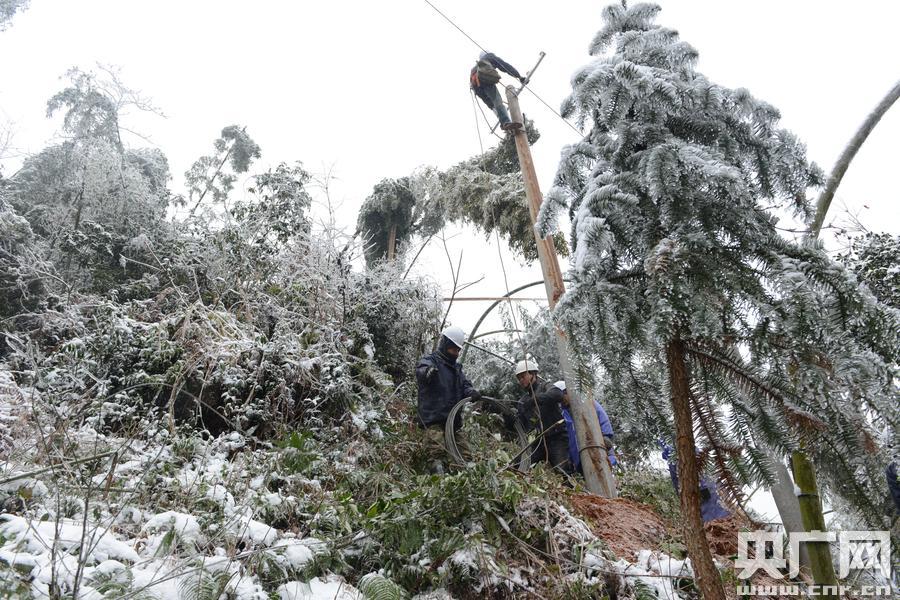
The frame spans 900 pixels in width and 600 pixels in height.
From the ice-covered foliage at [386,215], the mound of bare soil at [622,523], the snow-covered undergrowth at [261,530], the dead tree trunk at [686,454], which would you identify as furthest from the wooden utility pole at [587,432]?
the ice-covered foliage at [386,215]

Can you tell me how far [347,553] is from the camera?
341 centimetres

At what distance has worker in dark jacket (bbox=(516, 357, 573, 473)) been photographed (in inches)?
252

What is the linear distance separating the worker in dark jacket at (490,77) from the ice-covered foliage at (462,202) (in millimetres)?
756

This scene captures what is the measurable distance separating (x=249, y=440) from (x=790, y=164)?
16.8 ft

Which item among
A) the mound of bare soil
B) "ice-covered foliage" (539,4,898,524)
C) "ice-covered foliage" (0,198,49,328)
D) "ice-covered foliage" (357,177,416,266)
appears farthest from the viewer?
"ice-covered foliage" (357,177,416,266)

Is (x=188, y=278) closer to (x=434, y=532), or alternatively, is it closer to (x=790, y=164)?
(x=434, y=532)

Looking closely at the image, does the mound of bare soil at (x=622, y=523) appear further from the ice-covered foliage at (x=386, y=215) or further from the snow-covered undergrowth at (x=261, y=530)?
the ice-covered foliage at (x=386, y=215)

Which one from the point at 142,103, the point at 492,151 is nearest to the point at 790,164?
the point at 492,151

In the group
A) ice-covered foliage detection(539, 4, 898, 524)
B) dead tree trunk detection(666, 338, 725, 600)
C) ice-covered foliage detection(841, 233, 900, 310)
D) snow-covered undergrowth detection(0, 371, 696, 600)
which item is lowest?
snow-covered undergrowth detection(0, 371, 696, 600)

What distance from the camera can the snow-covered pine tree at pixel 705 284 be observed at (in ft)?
6.03

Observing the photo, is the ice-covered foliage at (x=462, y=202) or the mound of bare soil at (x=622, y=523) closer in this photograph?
the mound of bare soil at (x=622, y=523)

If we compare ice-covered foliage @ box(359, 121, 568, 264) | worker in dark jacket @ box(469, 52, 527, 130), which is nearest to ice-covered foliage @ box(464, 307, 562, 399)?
ice-covered foliage @ box(359, 121, 568, 264)

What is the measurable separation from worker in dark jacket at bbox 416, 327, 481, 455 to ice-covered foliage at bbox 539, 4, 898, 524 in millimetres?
3742

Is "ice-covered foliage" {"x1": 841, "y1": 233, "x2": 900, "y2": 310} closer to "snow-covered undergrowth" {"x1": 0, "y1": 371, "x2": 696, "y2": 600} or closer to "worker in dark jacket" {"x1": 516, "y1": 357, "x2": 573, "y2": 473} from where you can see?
"snow-covered undergrowth" {"x1": 0, "y1": 371, "x2": 696, "y2": 600}
